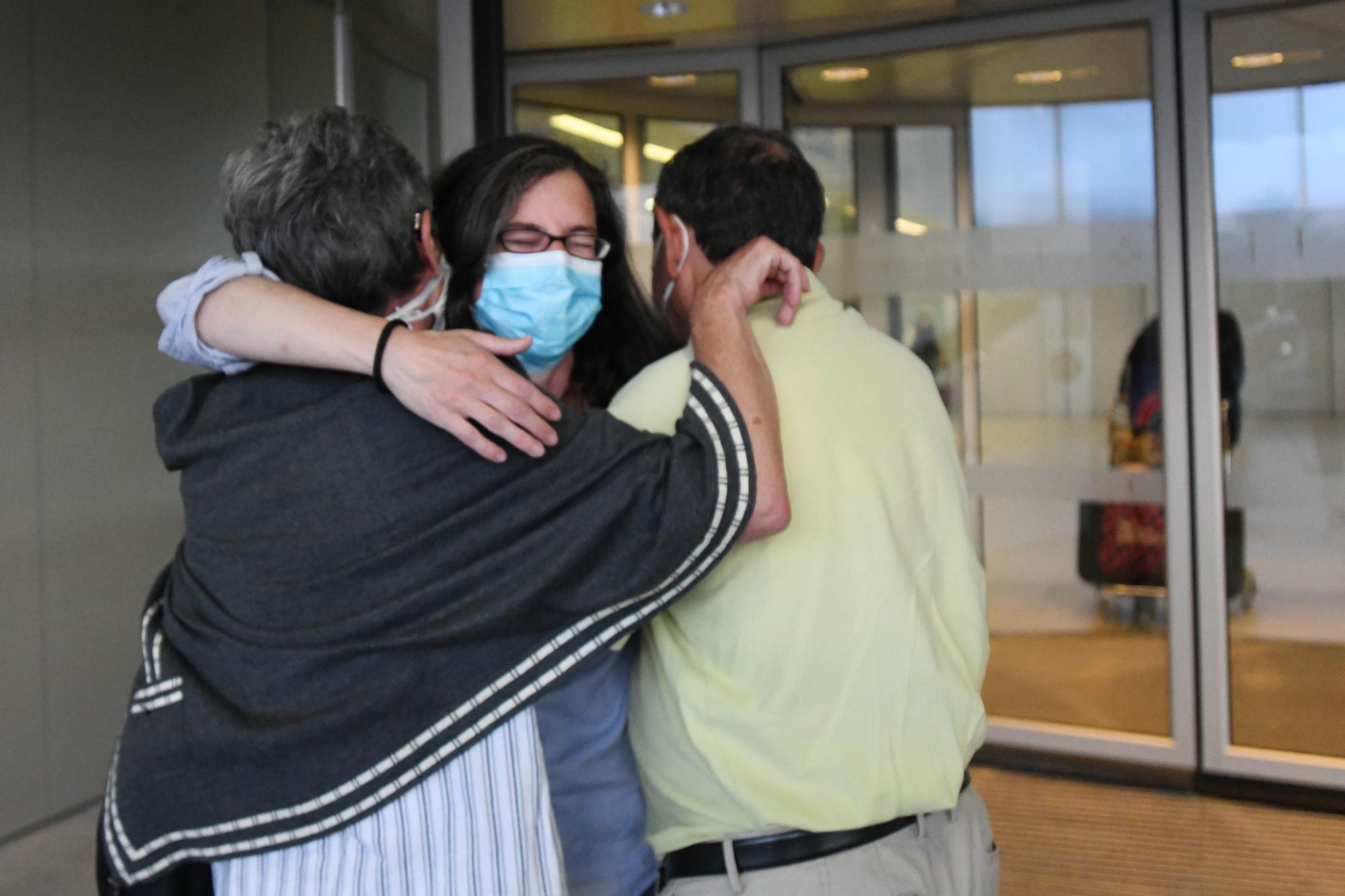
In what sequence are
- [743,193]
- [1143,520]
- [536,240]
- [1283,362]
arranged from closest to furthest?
[743,193]
[536,240]
[1283,362]
[1143,520]

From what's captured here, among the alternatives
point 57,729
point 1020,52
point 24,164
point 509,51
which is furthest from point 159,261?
point 1020,52

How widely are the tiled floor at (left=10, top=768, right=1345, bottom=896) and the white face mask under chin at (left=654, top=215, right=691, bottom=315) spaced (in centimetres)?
227

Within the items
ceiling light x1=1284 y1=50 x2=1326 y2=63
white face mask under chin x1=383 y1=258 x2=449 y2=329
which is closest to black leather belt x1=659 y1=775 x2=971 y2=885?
white face mask under chin x1=383 y1=258 x2=449 y2=329

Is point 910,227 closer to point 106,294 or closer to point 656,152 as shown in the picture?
point 656,152

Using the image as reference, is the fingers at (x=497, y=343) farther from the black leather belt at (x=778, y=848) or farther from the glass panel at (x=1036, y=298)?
the glass panel at (x=1036, y=298)

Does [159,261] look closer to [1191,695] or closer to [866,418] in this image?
[866,418]

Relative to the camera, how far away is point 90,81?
3035 mm

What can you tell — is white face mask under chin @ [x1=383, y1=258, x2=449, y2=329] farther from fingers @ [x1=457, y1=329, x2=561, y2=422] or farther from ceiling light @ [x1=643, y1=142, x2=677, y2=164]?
ceiling light @ [x1=643, y1=142, x2=677, y2=164]

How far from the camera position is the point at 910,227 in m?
4.35

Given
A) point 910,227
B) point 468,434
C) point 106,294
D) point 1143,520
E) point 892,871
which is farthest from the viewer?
point 910,227

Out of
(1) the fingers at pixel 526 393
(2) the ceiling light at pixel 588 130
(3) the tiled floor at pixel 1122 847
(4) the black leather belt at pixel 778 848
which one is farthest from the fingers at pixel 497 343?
(2) the ceiling light at pixel 588 130

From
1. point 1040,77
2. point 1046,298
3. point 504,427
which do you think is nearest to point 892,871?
point 504,427

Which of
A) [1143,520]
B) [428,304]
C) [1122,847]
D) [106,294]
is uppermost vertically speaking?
[106,294]

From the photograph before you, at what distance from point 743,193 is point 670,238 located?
0.11 m
